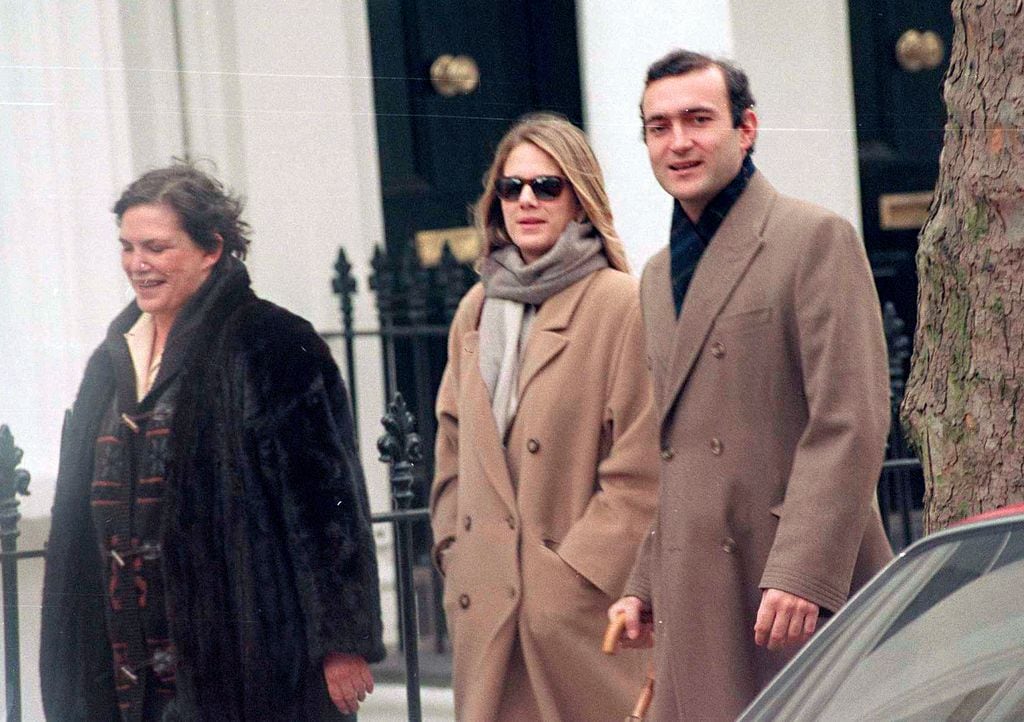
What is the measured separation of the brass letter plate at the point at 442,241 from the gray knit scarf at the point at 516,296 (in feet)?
8.18

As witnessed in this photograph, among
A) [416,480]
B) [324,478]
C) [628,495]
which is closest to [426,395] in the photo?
[416,480]

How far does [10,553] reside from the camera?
432 centimetres

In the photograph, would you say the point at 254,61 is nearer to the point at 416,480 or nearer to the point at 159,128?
the point at 159,128

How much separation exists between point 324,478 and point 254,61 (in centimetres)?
168

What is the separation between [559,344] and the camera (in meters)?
3.57

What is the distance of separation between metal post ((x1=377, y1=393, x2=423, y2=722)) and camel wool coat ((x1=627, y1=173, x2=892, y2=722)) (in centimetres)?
136

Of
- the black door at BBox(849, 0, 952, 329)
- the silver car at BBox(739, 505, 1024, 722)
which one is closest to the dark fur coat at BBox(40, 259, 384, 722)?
the silver car at BBox(739, 505, 1024, 722)

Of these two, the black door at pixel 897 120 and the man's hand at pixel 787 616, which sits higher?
the black door at pixel 897 120

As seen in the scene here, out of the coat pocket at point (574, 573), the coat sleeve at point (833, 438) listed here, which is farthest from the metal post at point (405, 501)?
the coat sleeve at point (833, 438)

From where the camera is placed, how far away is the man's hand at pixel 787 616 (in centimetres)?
289

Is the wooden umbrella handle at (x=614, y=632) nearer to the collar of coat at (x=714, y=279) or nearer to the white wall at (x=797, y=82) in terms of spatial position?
the collar of coat at (x=714, y=279)

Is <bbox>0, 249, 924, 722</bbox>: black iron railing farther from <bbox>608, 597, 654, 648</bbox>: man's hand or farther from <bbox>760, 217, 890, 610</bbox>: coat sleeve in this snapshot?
<bbox>760, 217, 890, 610</bbox>: coat sleeve

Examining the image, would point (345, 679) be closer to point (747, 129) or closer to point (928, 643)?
point (747, 129)

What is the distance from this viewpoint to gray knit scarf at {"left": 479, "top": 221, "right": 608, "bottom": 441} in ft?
11.9
